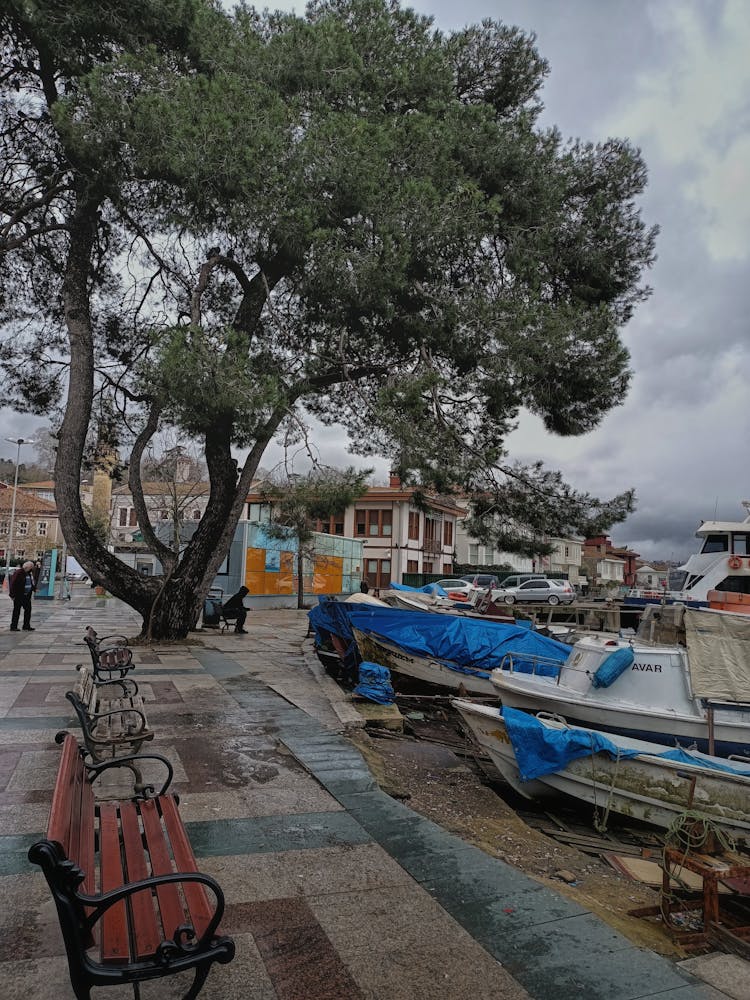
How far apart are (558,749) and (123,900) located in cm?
572

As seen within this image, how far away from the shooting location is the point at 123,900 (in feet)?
11.3

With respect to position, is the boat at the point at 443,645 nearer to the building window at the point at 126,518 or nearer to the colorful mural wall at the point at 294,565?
the colorful mural wall at the point at 294,565

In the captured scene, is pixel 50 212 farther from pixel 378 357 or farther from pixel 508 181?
pixel 508 181

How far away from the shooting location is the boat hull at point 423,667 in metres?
13.5

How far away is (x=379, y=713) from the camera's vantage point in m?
10.3

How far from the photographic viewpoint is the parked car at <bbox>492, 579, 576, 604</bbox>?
Answer: 39938 millimetres

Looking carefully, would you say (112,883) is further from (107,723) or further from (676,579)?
(676,579)

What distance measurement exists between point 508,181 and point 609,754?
12553mm

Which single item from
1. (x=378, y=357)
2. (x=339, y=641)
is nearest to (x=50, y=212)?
(x=378, y=357)

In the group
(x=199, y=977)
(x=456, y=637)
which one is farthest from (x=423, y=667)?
(x=199, y=977)

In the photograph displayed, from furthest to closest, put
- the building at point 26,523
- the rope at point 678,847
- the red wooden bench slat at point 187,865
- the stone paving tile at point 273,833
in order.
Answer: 1. the building at point 26,523
2. the stone paving tile at point 273,833
3. the rope at point 678,847
4. the red wooden bench slat at point 187,865

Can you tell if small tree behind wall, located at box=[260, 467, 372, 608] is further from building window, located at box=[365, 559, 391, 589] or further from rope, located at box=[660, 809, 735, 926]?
building window, located at box=[365, 559, 391, 589]

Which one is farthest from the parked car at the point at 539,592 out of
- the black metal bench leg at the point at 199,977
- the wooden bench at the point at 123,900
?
the black metal bench leg at the point at 199,977

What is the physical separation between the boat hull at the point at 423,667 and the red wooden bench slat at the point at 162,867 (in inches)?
379
